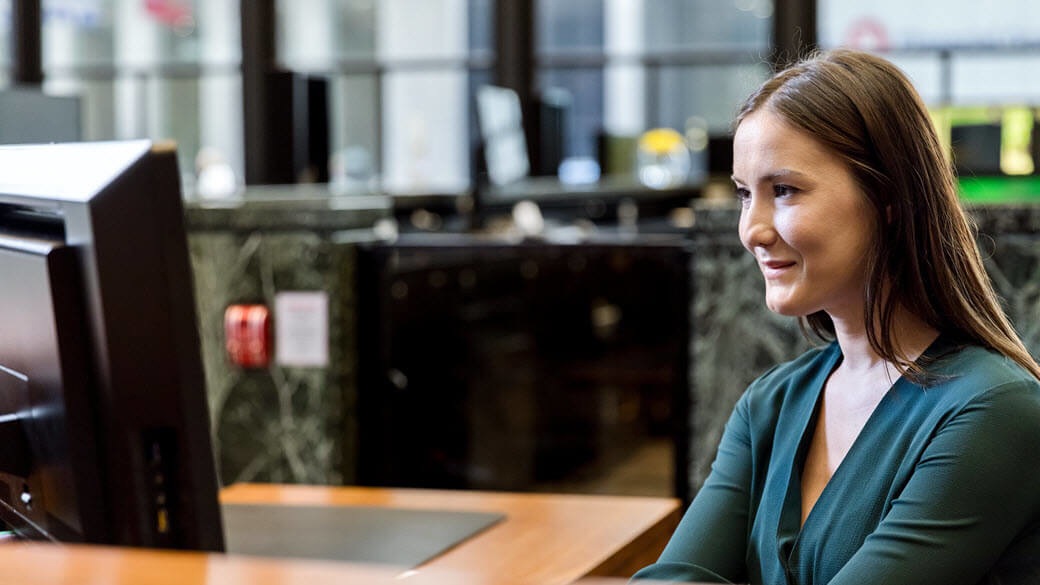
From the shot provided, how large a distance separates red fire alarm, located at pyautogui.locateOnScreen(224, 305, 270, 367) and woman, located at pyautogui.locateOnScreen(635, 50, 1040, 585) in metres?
1.95

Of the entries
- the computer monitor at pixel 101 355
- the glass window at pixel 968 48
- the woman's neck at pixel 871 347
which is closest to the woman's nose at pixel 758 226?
the woman's neck at pixel 871 347

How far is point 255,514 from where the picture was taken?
1896mm

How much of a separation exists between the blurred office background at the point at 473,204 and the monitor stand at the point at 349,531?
64 centimetres

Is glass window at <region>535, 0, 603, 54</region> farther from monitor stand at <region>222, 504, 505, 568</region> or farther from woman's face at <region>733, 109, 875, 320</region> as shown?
woman's face at <region>733, 109, 875, 320</region>

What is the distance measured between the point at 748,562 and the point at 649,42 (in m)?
11.5

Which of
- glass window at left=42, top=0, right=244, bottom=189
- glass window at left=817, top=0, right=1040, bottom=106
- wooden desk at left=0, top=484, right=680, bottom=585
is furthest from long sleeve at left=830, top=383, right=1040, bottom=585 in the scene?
glass window at left=42, top=0, right=244, bottom=189

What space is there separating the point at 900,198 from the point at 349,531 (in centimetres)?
88

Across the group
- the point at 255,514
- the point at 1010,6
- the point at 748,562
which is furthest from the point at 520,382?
the point at 1010,6

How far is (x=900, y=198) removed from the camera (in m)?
1.26

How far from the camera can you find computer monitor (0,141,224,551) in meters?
1.10

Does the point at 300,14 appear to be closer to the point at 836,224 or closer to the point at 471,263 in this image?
the point at 471,263

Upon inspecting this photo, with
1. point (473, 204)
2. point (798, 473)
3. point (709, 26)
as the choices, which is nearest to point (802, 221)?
point (798, 473)

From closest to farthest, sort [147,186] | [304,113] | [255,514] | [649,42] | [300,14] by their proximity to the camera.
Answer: [147,186] → [255,514] → [304,113] → [649,42] → [300,14]

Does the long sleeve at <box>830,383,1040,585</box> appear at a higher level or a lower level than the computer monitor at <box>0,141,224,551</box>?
lower
